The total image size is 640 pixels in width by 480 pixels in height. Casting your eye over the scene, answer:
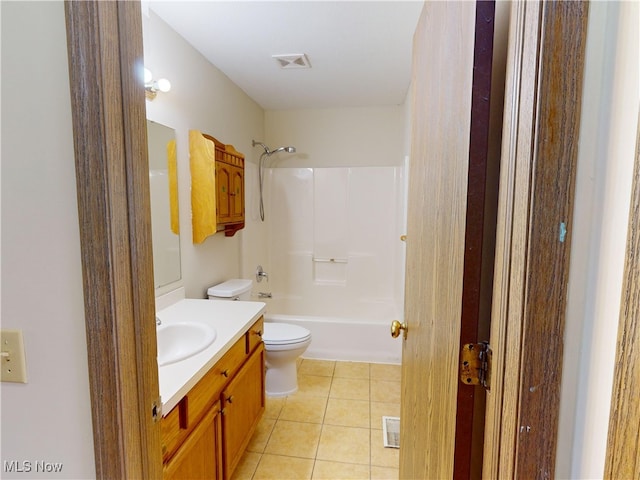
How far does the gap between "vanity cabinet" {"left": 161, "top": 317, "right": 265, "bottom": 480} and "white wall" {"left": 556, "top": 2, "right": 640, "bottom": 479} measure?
1.02 metres

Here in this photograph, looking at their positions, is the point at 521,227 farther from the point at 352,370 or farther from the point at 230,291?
the point at 352,370

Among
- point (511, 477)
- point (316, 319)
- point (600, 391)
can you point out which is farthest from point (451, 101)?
point (316, 319)

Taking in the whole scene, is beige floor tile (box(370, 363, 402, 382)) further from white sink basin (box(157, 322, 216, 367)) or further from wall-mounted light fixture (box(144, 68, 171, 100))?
wall-mounted light fixture (box(144, 68, 171, 100))

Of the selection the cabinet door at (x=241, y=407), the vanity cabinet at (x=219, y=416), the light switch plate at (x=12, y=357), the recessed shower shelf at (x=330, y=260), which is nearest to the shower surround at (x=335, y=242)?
the recessed shower shelf at (x=330, y=260)

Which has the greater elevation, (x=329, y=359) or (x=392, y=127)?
(x=392, y=127)

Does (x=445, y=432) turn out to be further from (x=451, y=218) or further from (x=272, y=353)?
(x=272, y=353)

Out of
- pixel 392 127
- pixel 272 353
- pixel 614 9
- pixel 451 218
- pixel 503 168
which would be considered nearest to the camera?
pixel 614 9

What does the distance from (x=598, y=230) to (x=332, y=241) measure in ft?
10.4

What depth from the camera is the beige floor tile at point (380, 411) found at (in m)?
2.18

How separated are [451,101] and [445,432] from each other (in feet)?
2.31

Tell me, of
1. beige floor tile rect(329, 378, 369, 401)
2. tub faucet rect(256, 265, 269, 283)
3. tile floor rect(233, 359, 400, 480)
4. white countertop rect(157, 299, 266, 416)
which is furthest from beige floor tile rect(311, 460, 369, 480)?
tub faucet rect(256, 265, 269, 283)

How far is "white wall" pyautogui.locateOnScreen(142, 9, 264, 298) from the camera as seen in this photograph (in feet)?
5.85

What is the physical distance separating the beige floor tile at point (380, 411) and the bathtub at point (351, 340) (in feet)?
2.06

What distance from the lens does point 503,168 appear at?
57cm
